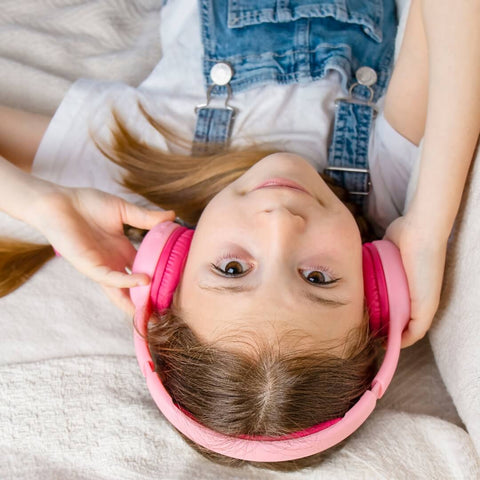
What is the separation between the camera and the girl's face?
78 cm

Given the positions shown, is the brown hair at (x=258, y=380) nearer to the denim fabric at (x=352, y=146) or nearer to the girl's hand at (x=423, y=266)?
the girl's hand at (x=423, y=266)

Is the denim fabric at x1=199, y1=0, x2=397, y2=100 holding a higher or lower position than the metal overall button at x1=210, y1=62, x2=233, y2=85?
higher

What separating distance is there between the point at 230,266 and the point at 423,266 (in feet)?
0.94

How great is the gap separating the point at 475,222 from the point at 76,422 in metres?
0.73

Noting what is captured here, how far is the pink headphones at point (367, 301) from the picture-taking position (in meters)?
0.79

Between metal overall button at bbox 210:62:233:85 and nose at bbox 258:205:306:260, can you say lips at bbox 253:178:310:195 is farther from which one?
metal overall button at bbox 210:62:233:85

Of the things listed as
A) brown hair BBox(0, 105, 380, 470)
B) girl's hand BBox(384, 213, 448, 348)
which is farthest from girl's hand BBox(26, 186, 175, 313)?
girl's hand BBox(384, 213, 448, 348)

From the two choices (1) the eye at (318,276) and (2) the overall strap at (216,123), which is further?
(2) the overall strap at (216,123)

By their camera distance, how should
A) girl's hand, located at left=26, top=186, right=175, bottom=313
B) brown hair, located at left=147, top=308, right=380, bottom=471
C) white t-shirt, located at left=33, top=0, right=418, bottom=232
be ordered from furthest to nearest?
white t-shirt, located at left=33, top=0, right=418, bottom=232 → girl's hand, located at left=26, top=186, right=175, bottom=313 → brown hair, located at left=147, top=308, right=380, bottom=471

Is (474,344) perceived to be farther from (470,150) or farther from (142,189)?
(142,189)

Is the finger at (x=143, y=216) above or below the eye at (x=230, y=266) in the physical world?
below

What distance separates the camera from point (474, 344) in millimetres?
863

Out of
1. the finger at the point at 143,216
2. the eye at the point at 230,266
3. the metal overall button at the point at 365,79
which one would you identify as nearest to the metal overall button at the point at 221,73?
the metal overall button at the point at 365,79

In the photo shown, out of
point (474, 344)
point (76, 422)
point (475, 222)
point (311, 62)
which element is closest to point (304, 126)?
point (311, 62)
